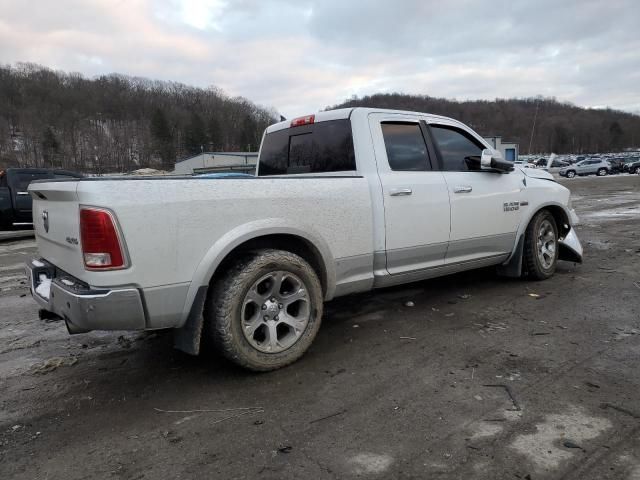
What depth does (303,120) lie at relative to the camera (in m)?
4.50

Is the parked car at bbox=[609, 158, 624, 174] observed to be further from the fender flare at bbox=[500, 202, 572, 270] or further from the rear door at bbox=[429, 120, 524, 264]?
the rear door at bbox=[429, 120, 524, 264]

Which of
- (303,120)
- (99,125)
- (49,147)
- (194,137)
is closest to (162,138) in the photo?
(194,137)

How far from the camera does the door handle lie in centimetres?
393

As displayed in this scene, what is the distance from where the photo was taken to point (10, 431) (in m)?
Result: 2.71

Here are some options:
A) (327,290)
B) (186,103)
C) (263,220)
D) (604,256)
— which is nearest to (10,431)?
(263,220)

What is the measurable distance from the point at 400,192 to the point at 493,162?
130 cm

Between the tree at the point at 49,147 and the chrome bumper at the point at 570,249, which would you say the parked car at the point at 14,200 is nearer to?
the chrome bumper at the point at 570,249

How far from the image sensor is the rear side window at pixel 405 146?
412 centimetres

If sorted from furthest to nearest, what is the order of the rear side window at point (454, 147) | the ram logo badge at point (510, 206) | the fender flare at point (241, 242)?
the ram logo badge at point (510, 206) → the rear side window at point (454, 147) → the fender flare at point (241, 242)

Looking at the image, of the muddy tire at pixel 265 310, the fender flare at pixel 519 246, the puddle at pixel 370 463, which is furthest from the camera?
the fender flare at pixel 519 246

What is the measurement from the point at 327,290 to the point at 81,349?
2.15 meters

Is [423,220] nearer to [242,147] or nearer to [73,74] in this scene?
[242,147]

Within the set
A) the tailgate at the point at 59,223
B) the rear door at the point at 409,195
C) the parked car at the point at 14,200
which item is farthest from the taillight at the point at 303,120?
the parked car at the point at 14,200

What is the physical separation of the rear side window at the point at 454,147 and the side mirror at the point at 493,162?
138mm
